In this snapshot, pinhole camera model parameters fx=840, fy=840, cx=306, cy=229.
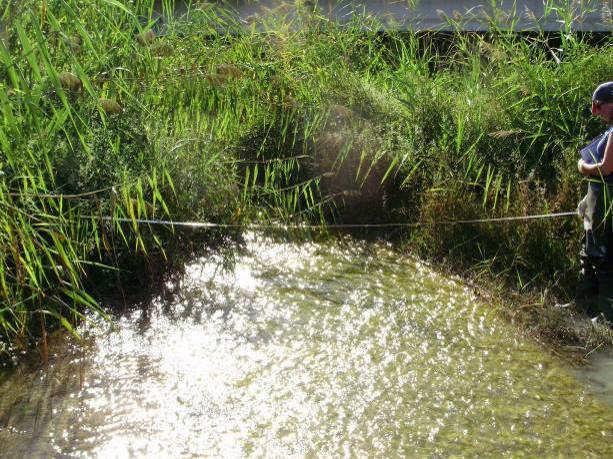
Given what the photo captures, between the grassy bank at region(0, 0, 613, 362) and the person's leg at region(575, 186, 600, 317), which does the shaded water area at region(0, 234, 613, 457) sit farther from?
the person's leg at region(575, 186, 600, 317)

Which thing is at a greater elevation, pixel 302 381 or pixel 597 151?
pixel 597 151

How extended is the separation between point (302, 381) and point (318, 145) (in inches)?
92.9

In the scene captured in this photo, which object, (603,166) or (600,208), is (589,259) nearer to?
(600,208)

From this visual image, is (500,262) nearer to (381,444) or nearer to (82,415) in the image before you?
(381,444)

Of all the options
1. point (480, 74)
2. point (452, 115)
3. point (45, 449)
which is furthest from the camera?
point (480, 74)

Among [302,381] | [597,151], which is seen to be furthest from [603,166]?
[302,381]

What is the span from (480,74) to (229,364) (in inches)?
128

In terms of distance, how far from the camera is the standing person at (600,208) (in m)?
4.30

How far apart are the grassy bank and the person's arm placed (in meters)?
0.70

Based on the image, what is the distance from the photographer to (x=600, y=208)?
4.41 m

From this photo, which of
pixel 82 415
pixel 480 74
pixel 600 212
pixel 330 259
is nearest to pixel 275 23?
pixel 480 74

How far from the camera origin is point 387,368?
4.05 metres

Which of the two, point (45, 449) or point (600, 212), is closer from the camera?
point (45, 449)

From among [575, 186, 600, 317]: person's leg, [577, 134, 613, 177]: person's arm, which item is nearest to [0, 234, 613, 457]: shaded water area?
[575, 186, 600, 317]: person's leg
